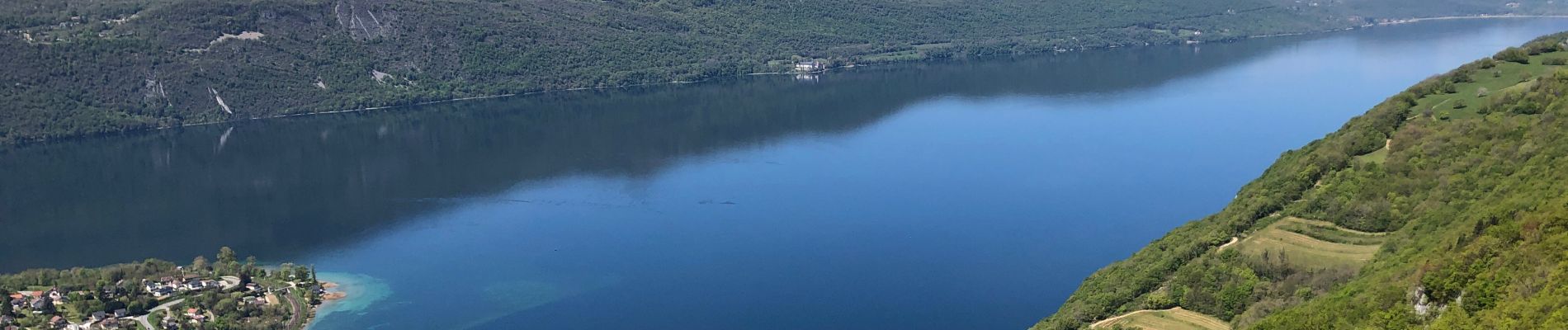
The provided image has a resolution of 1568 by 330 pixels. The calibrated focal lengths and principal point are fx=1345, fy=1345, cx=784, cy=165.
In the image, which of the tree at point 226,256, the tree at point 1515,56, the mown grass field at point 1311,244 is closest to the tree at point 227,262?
the tree at point 226,256

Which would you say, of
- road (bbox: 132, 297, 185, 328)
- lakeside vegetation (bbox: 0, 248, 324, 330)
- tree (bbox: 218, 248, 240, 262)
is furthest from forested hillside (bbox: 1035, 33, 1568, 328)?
tree (bbox: 218, 248, 240, 262)

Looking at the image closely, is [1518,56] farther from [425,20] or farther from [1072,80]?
[425,20]

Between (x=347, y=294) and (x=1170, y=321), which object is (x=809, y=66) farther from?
(x=1170, y=321)

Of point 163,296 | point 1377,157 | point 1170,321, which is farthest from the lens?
point 163,296

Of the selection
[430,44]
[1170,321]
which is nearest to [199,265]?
[1170,321]

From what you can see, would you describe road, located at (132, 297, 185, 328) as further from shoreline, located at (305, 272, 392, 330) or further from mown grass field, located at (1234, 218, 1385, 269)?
mown grass field, located at (1234, 218, 1385, 269)

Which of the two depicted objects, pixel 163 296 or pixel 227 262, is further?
pixel 227 262
